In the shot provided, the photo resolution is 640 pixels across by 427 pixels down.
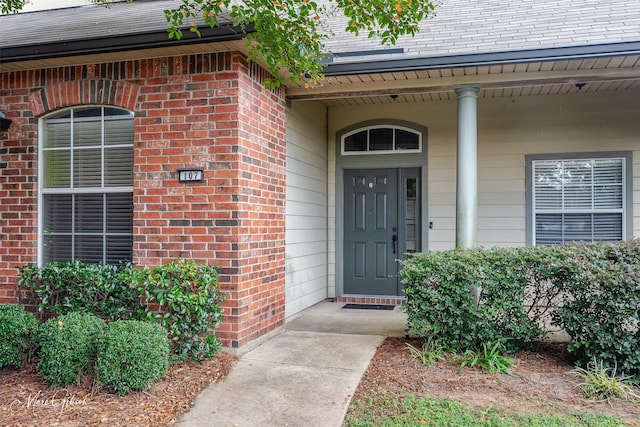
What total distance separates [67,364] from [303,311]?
3400mm

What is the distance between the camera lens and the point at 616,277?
165 inches

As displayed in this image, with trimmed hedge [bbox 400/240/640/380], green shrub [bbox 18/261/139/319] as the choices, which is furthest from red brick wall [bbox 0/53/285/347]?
trimmed hedge [bbox 400/240/640/380]

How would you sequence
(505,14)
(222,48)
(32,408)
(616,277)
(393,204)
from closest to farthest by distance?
(32,408), (616,277), (222,48), (505,14), (393,204)

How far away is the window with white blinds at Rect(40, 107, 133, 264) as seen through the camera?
5379 millimetres

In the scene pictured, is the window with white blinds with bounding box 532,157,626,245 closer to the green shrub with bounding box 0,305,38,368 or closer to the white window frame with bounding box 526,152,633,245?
the white window frame with bounding box 526,152,633,245

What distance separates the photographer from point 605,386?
155 inches

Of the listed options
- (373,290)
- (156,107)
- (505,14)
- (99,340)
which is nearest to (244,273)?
(99,340)

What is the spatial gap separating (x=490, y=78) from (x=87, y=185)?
452 centimetres

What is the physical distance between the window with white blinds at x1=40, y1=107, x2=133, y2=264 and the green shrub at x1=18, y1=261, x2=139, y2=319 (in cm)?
35

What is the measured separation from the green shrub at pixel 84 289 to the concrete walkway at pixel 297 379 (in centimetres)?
127

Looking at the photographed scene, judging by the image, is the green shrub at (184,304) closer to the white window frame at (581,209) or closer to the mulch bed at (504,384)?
the mulch bed at (504,384)

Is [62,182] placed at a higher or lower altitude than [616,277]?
higher

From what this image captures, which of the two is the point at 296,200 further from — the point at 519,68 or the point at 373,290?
the point at 519,68

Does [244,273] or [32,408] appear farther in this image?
[244,273]
